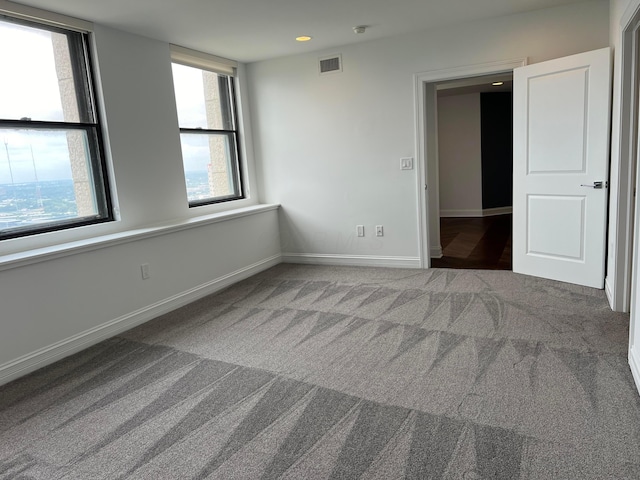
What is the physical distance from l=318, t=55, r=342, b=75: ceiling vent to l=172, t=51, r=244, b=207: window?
1.08 meters

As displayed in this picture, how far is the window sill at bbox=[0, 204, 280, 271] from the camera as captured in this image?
9.51 ft

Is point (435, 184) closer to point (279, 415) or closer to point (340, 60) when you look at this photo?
point (340, 60)

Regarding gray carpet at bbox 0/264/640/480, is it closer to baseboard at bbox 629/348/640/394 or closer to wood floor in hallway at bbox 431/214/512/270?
baseboard at bbox 629/348/640/394

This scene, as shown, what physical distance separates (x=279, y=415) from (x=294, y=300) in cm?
187

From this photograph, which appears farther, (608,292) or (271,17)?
(271,17)

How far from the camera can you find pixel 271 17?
371 centimetres

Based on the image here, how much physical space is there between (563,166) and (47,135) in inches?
165

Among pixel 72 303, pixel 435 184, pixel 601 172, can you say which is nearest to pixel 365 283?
pixel 435 184

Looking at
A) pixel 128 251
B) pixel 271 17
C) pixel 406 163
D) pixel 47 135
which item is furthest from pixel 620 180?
pixel 47 135

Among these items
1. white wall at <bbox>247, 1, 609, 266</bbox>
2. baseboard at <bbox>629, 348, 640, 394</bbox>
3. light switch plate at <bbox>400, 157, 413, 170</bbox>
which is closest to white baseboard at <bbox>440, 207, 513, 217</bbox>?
white wall at <bbox>247, 1, 609, 266</bbox>

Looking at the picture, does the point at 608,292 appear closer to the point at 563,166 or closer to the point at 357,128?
the point at 563,166

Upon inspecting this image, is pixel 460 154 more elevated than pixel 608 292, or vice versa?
pixel 460 154

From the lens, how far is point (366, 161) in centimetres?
497

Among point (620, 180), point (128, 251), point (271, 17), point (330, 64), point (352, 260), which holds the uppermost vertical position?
point (271, 17)
